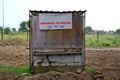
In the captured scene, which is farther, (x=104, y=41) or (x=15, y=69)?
(x=104, y=41)

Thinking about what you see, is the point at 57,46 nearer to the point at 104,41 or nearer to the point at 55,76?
the point at 55,76

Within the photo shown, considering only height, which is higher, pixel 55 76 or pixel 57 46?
pixel 57 46

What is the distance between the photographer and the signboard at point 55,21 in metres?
12.2

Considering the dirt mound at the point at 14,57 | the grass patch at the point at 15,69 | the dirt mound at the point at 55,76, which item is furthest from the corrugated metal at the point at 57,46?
the dirt mound at the point at 14,57

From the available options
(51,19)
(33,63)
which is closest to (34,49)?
(33,63)

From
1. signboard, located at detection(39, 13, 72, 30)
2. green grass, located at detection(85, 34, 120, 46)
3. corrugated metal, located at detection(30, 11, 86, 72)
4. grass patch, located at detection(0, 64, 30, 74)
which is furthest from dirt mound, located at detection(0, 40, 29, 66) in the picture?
green grass, located at detection(85, 34, 120, 46)

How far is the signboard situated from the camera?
40.1 ft

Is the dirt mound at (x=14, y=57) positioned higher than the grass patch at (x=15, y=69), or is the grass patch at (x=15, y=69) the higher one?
the dirt mound at (x=14, y=57)

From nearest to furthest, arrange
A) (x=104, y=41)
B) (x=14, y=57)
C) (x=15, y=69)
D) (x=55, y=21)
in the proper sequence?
(x=55, y=21), (x=15, y=69), (x=14, y=57), (x=104, y=41)

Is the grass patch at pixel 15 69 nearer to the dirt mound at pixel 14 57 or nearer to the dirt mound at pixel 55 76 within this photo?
the dirt mound at pixel 55 76

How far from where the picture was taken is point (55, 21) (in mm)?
12273

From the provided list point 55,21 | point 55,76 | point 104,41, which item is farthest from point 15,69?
point 104,41

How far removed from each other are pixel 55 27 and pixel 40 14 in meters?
0.74

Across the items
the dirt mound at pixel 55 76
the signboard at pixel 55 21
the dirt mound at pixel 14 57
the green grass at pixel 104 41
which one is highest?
the signboard at pixel 55 21
